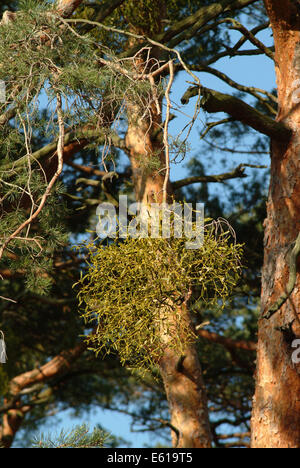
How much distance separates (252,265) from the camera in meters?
6.55

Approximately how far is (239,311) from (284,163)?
5829mm

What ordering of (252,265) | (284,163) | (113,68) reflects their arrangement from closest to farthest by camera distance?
(113,68) < (284,163) < (252,265)

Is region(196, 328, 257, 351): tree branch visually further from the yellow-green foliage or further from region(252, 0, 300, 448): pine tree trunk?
the yellow-green foliage

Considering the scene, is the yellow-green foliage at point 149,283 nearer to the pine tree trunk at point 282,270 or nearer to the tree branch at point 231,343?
the pine tree trunk at point 282,270

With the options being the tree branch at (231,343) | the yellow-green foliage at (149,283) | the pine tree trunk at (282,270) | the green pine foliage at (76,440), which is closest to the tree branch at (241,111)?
the pine tree trunk at (282,270)

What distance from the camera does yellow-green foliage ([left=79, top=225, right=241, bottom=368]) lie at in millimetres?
2395

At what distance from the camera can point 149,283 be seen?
241cm

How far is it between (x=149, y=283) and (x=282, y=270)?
1.53 meters

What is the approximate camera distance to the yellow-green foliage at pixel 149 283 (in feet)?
7.86

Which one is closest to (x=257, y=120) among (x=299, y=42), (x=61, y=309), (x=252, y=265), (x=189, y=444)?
(x=299, y=42)

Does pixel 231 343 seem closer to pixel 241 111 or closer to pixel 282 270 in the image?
pixel 282 270

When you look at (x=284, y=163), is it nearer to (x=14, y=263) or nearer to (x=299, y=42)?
(x=299, y=42)

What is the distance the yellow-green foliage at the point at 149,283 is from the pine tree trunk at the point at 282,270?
3.75 ft

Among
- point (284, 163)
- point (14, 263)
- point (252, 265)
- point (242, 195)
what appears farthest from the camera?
point (242, 195)
